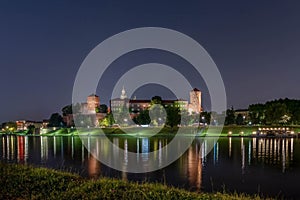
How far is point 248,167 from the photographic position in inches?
1313

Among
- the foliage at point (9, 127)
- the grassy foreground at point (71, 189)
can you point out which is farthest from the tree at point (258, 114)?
the foliage at point (9, 127)

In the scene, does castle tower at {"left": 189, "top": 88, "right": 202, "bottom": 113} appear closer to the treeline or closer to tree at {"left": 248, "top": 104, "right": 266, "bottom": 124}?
tree at {"left": 248, "top": 104, "right": 266, "bottom": 124}

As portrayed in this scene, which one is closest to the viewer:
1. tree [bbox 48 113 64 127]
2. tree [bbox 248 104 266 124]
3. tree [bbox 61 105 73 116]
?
tree [bbox 248 104 266 124]

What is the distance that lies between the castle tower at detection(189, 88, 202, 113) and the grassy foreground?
171126mm

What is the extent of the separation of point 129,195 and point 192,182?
15494 mm

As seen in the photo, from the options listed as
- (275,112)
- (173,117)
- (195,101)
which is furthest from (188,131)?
(195,101)

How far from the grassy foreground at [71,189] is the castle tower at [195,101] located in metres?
171

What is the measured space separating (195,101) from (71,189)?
176832mm

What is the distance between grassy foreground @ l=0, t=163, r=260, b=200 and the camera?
9.99 m

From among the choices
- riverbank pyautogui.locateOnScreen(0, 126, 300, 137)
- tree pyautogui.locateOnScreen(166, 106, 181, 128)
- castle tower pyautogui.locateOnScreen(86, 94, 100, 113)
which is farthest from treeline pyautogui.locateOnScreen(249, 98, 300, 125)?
castle tower pyautogui.locateOnScreen(86, 94, 100, 113)

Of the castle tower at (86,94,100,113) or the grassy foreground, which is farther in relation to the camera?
the castle tower at (86,94,100,113)

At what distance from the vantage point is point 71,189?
11.3 meters

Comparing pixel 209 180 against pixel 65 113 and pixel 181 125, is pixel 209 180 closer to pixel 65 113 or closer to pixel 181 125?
pixel 181 125

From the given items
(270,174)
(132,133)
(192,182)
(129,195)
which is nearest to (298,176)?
(270,174)
